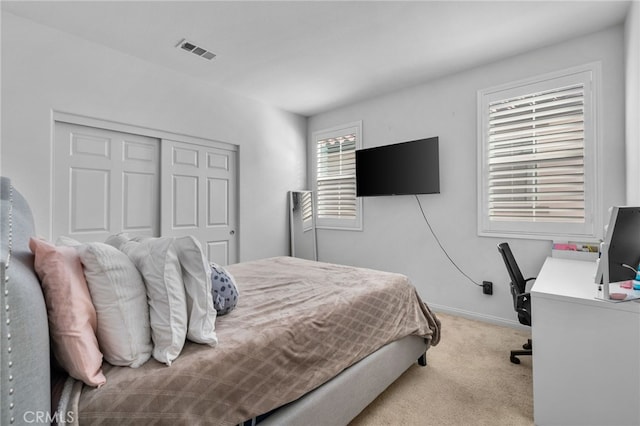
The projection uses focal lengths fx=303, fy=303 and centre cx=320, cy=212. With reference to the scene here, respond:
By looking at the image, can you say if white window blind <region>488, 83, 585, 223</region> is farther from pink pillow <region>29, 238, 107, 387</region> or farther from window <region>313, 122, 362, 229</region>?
pink pillow <region>29, 238, 107, 387</region>

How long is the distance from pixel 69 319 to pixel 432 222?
3.38 meters

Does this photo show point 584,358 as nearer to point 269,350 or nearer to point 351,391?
point 351,391

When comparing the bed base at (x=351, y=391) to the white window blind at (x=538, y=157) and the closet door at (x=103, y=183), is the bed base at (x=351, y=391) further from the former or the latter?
the closet door at (x=103, y=183)

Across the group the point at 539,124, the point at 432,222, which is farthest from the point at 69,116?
the point at 539,124

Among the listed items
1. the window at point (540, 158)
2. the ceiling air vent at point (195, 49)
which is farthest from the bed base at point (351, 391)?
the ceiling air vent at point (195, 49)

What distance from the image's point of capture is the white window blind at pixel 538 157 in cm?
272

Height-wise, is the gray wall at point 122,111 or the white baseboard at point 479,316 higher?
the gray wall at point 122,111

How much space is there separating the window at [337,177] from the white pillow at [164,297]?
129 inches

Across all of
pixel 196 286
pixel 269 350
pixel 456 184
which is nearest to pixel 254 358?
pixel 269 350

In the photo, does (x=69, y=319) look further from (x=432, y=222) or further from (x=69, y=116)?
(x=432, y=222)

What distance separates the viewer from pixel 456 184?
11.2ft

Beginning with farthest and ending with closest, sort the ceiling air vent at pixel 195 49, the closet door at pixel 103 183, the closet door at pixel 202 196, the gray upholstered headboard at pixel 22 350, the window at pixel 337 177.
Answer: the window at pixel 337 177, the closet door at pixel 202 196, the ceiling air vent at pixel 195 49, the closet door at pixel 103 183, the gray upholstered headboard at pixel 22 350

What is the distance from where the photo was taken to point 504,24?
2.52 m

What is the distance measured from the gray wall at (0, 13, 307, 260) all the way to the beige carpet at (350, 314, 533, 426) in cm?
261
